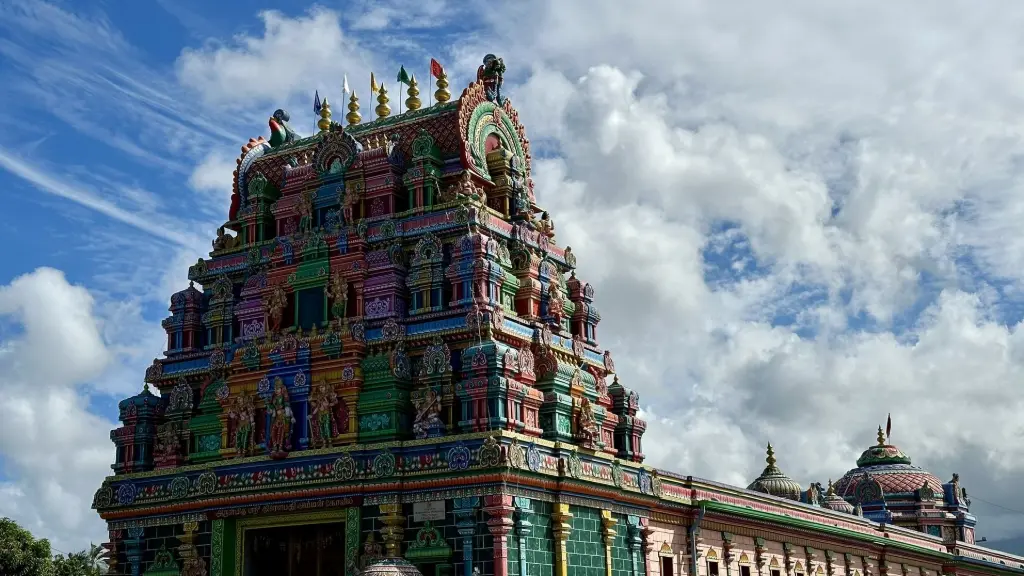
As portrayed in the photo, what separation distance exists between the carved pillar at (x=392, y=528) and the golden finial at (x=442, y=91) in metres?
15.1

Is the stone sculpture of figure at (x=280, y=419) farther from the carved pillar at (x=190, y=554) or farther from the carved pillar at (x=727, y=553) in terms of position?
the carved pillar at (x=727, y=553)

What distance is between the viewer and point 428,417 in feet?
108

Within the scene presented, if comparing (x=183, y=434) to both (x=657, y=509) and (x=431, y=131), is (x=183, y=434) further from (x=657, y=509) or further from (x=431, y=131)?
(x=657, y=509)

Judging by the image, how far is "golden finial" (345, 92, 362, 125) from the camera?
42.1 metres

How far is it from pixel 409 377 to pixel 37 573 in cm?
3138

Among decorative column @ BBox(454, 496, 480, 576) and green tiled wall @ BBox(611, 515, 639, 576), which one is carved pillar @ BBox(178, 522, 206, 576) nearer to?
decorative column @ BBox(454, 496, 480, 576)

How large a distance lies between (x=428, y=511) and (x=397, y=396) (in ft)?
12.0

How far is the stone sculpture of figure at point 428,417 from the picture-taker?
3275 centimetres

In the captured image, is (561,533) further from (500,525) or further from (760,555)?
(760,555)

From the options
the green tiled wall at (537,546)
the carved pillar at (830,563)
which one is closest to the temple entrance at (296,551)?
the green tiled wall at (537,546)

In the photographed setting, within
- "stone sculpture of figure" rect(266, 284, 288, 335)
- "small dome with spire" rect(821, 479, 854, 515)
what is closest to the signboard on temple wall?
"stone sculpture of figure" rect(266, 284, 288, 335)

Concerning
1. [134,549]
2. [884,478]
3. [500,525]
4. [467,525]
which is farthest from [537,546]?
[884,478]

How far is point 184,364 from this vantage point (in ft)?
127

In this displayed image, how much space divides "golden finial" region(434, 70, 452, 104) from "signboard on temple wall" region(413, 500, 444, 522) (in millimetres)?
15010
